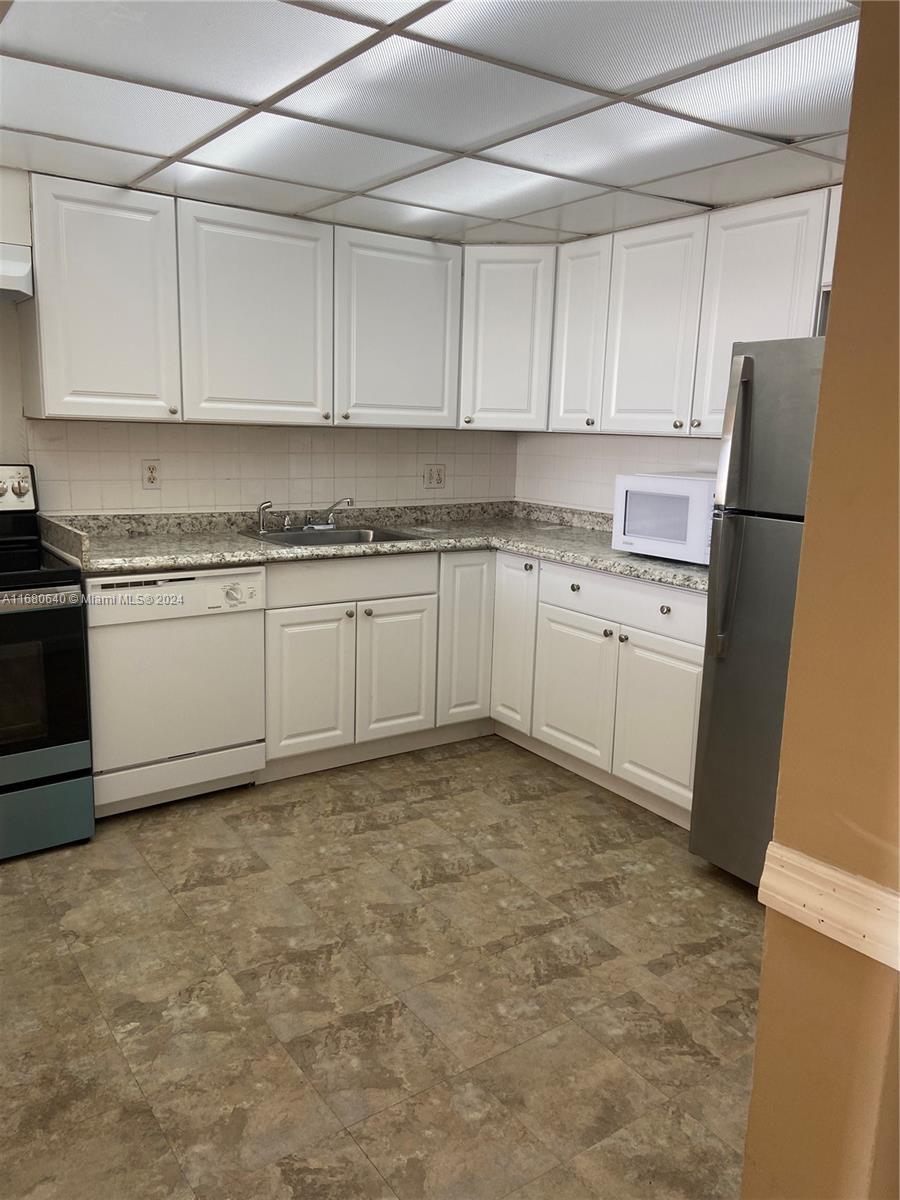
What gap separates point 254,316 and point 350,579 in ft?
3.42

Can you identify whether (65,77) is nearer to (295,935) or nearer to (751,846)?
(295,935)

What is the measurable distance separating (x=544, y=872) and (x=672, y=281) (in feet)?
7.04

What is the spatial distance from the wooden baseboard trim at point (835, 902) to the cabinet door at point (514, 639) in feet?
8.37

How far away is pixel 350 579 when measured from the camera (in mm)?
3543

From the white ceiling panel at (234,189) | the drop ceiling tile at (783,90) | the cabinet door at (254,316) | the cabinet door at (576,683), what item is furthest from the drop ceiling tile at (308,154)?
the cabinet door at (576,683)

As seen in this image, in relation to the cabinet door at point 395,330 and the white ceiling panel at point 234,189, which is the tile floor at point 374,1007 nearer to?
the cabinet door at point 395,330

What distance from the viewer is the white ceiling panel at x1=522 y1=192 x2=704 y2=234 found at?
3.15m

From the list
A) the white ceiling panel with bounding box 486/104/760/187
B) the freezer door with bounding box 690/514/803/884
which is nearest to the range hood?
the white ceiling panel with bounding box 486/104/760/187

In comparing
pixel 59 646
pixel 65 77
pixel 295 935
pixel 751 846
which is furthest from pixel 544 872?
pixel 65 77

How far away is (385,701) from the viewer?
12.2 ft

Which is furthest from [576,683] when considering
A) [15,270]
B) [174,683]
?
[15,270]

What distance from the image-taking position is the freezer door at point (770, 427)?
246cm

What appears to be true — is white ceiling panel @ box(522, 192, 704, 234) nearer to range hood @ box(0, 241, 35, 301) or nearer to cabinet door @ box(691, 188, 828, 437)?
cabinet door @ box(691, 188, 828, 437)

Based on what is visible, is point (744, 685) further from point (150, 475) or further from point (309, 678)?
point (150, 475)
